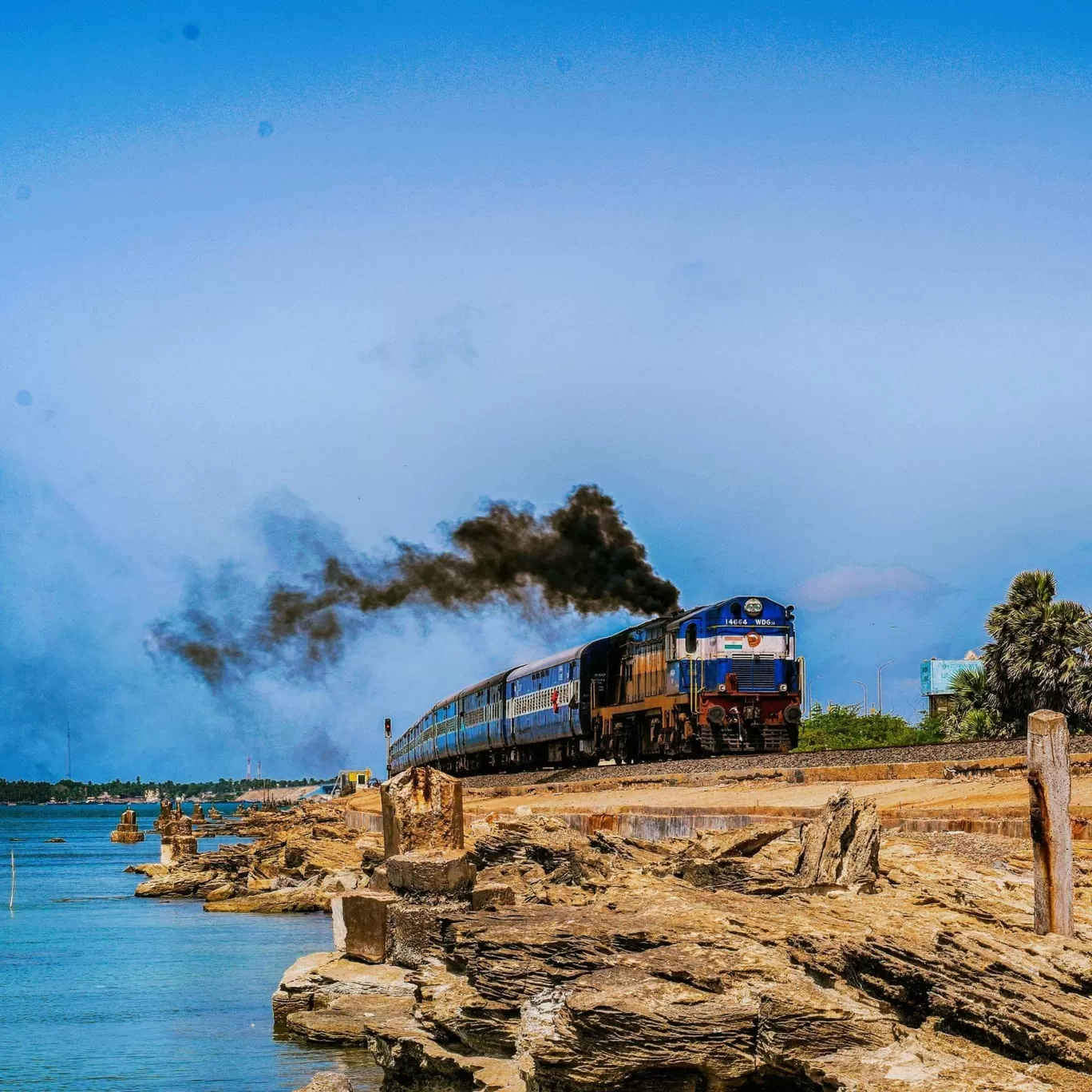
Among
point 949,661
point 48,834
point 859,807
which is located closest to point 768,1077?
point 859,807

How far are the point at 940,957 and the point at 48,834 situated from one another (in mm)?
102643

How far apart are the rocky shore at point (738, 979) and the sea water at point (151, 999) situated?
30.1 inches

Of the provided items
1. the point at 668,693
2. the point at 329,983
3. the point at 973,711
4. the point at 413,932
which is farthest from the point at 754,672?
the point at 413,932

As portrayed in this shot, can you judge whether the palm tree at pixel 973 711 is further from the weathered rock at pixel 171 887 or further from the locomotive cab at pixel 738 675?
the weathered rock at pixel 171 887

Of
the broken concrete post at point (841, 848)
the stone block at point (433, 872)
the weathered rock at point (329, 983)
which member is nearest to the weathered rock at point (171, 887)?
the weathered rock at point (329, 983)

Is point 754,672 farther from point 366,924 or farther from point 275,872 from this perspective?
point 366,924

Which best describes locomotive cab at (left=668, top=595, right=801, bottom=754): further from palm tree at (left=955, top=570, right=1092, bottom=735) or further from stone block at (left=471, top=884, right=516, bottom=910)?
stone block at (left=471, top=884, right=516, bottom=910)

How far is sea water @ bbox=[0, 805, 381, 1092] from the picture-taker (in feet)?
40.5

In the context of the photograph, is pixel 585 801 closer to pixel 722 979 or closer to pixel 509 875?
pixel 509 875

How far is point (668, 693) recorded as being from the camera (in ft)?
111

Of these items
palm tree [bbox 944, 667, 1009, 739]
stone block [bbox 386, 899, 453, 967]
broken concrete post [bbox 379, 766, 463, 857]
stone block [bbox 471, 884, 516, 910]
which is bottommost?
stone block [bbox 386, 899, 453, 967]

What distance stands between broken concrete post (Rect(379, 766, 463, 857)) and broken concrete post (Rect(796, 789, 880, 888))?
131 inches

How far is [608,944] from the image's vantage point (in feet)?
29.5

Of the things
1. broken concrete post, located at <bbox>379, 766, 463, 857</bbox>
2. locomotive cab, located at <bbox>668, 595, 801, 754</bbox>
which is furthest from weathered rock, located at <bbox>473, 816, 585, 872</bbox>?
locomotive cab, located at <bbox>668, 595, 801, 754</bbox>
